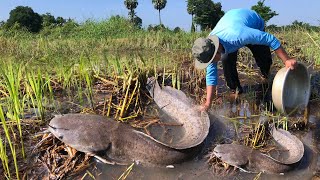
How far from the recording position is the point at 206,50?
3012 millimetres

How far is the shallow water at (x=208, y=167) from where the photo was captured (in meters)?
2.48

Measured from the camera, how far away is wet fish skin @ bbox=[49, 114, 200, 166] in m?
2.61

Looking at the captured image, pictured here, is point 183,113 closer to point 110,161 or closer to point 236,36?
point 236,36

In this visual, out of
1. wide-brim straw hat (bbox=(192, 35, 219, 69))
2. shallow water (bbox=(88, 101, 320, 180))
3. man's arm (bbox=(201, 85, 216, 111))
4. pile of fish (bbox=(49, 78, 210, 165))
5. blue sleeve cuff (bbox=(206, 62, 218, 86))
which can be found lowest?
shallow water (bbox=(88, 101, 320, 180))

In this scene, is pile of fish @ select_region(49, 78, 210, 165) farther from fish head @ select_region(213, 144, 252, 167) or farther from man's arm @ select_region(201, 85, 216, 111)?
man's arm @ select_region(201, 85, 216, 111)

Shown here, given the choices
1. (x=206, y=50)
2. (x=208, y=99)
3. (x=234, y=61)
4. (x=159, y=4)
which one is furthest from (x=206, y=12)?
(x=206, y=50)

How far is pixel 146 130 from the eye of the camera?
3082mm

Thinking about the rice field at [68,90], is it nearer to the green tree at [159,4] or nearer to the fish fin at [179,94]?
the fish fin at [179,94]

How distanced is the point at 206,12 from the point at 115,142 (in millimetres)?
28662

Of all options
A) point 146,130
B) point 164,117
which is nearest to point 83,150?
point 146,130

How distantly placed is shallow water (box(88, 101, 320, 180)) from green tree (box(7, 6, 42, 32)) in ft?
98.7

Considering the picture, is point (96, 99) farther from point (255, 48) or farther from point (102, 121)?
point (255, 48)

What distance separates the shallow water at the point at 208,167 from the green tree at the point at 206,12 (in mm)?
26950

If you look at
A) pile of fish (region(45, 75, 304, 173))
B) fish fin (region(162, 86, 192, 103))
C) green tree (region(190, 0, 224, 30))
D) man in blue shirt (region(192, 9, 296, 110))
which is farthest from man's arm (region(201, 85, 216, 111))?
green tree (region(190, 0, 224, 30))
